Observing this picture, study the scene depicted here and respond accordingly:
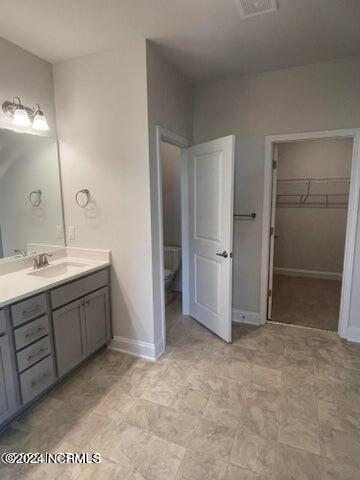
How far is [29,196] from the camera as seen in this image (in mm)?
2453

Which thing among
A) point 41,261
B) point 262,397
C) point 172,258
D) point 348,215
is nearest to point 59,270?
point 41,261

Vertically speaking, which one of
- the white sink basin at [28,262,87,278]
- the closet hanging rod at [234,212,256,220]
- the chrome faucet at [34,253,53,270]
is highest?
the closet hanging rod at [234,212,256,220]

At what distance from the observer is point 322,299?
378cm

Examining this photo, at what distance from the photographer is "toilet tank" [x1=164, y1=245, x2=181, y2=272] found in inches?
152

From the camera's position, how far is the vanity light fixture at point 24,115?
2.06m

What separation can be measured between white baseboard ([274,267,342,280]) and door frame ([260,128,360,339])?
2.06 m

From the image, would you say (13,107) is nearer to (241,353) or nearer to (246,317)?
(241,353)

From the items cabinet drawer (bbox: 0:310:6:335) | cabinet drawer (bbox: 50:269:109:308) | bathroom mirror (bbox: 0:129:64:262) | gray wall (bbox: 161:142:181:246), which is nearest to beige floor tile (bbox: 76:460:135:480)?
cabinet drawer (bbox: 0:310:6:335)

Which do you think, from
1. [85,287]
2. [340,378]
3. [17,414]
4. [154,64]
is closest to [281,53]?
[154,64]

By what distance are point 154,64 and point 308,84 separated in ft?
4.74

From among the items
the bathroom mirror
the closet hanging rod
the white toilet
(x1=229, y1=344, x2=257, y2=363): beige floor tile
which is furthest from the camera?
the white toilet

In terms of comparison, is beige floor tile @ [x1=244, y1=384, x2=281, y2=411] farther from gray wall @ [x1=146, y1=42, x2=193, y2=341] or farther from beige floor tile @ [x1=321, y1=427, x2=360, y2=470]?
gray wall @ [x1=146, y1=42, x2=193, y2=341]

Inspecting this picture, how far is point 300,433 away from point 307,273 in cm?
346

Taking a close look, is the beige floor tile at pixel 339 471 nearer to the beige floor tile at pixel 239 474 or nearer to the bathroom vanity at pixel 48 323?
the beige floor tile at pixel 239 474
